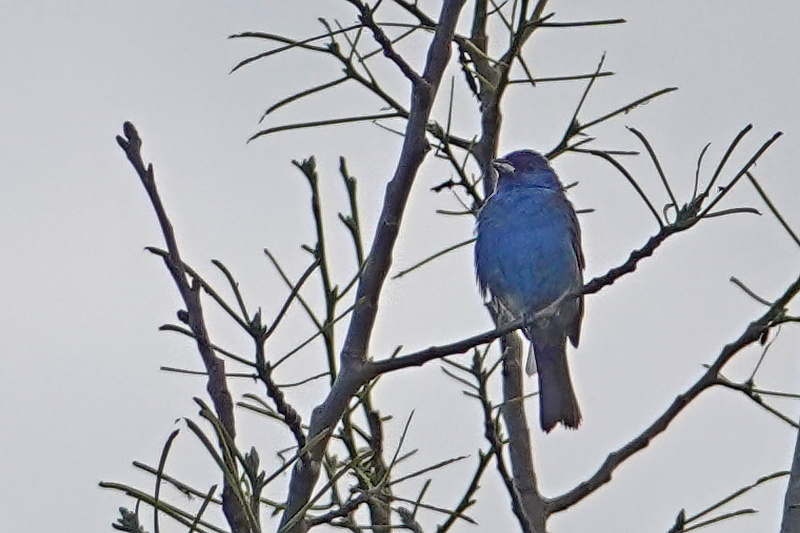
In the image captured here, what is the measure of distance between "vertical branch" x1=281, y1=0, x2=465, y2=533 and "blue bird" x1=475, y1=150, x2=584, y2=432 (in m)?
3.61

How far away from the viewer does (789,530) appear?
2.75 metres

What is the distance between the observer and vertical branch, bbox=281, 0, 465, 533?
2.63 meters

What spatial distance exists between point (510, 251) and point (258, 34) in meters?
3.56

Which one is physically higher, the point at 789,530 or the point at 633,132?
the point at 633,132

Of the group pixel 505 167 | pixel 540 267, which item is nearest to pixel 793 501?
pixel 540 267

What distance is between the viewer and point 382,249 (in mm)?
2652

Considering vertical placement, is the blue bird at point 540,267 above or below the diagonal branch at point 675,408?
above

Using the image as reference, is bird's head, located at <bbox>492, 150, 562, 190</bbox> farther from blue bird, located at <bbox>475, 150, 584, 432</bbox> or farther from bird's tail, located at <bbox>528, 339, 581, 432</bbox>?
bird's tail, located at <bbox>528, 339, 581, 432</bbox>

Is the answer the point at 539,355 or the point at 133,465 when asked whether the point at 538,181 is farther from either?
the point at 133,465

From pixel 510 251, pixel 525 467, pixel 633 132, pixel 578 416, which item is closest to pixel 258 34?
pixel 633 132

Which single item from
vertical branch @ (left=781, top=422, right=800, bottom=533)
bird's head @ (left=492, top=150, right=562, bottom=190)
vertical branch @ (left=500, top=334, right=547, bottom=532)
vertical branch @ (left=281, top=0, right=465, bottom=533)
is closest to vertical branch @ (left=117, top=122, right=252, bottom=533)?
vertical branch @ (left=281, top=0, right=465, bottom=533)

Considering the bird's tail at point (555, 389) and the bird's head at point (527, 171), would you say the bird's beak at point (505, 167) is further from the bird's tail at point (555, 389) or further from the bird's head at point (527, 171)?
the bird's tail at point (555, 389)

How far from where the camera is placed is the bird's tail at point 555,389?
6.43 metres

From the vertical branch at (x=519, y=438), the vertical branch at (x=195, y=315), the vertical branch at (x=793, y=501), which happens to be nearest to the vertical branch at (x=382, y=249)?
the vertical branch at (x=195, y=315)
